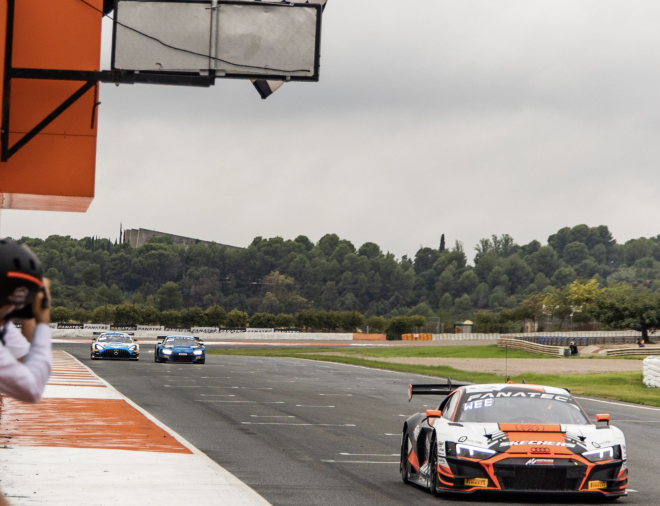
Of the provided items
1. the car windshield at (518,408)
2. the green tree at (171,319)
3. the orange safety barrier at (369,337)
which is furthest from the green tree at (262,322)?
the car windshield at (518,408)

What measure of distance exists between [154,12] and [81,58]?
128cm

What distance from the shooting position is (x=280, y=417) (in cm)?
1892

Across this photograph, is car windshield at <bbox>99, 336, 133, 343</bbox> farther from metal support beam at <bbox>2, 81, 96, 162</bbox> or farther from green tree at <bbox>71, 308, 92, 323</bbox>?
green tree at <bbox>71, 308, 92, 323</bbox>

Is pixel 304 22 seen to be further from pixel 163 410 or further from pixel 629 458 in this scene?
pixel 163 410

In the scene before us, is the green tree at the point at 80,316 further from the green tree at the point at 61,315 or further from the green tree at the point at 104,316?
the green tree at the point at 61,315

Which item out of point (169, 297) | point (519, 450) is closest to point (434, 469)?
point (519, 450)

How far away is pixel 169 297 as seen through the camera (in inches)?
7490

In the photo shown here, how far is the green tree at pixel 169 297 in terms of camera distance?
18812cm

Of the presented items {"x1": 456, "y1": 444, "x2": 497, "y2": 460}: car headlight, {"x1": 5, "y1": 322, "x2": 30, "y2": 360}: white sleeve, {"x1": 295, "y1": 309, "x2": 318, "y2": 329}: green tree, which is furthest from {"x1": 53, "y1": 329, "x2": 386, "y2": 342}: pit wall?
{"x1": 5, "y1": 322, "x2": 30, "y2": 360}: white sleeve

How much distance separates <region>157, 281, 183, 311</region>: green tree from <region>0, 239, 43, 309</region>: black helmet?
18658 cm

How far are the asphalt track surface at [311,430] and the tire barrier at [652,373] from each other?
358 inches

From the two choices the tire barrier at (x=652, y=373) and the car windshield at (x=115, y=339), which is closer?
the tire barrier at (x=652, y=373)

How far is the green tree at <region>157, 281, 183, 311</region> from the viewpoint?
188125mm

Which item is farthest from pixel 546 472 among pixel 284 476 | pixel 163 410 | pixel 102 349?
pixel 102 349
